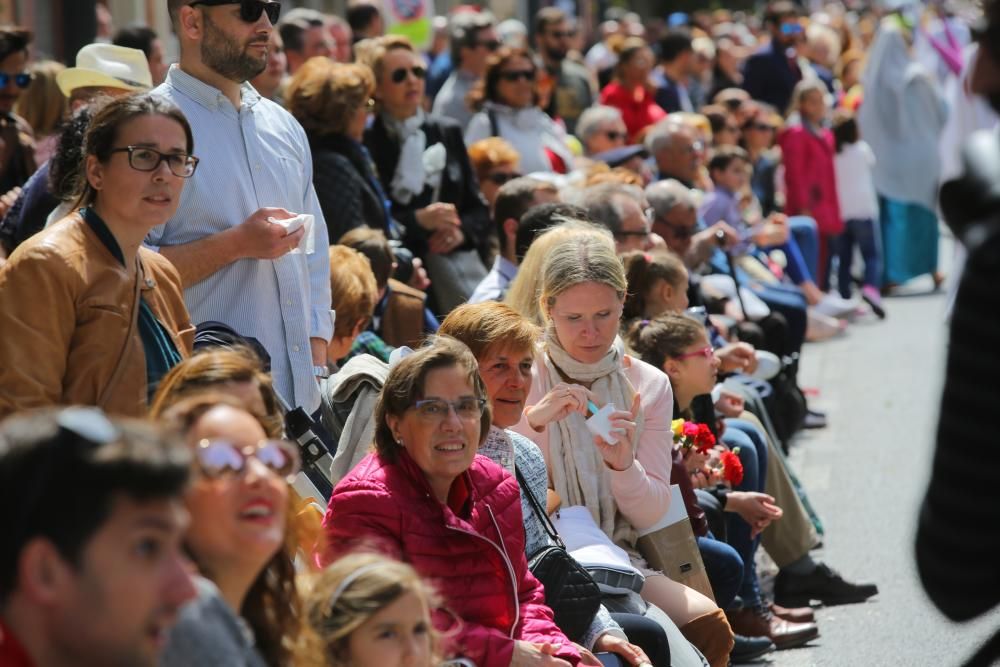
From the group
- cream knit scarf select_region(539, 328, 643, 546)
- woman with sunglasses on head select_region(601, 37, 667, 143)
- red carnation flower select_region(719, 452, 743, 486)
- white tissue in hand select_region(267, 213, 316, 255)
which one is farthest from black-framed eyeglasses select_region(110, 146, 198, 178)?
woman with sunglasses on head select_region(601, 37, 667, 143)

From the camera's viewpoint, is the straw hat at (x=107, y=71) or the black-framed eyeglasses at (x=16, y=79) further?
the black-framed eyeglasses at (x=16, y=79)

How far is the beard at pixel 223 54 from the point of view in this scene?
16.8 ft

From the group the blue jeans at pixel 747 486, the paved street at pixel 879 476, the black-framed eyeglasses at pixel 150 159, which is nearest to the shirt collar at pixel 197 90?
the black-framed eyeglasses at pixel 150 159

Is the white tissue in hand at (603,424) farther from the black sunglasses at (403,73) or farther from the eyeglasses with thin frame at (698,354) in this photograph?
the black sunglasses at (403,73)

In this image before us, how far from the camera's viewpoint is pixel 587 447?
17.7ft

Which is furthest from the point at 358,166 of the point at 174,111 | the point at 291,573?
→ the point at 291,573

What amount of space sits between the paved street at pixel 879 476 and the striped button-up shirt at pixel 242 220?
6.69 ft

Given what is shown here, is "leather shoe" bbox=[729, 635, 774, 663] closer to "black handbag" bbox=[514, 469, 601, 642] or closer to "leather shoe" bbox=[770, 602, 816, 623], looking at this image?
"leather shoe" bbox=[770, 602, 816, 623]

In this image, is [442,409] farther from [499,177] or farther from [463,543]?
[499,177]

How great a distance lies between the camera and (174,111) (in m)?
4.31

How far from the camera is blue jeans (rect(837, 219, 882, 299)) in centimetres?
1443

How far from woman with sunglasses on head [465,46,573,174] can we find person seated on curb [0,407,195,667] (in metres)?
7.33

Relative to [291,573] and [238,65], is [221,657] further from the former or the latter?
[238,65]

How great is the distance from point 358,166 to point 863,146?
27.9ft
